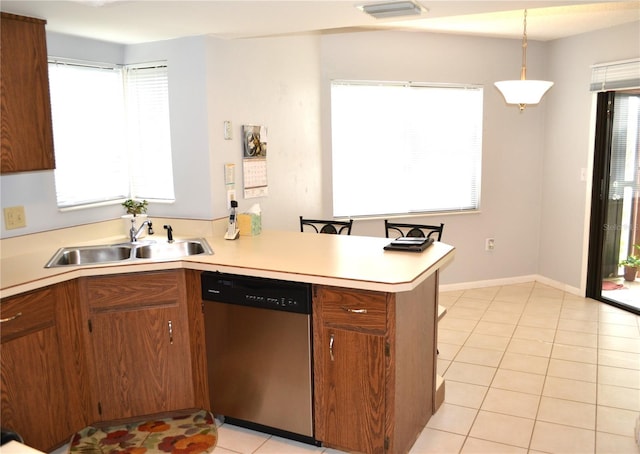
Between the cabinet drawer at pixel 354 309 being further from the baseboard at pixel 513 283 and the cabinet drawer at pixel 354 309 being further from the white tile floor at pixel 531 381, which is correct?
the baseboard at pixel 513 283

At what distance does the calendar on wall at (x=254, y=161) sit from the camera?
3.69 metres

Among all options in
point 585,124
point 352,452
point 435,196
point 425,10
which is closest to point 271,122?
point 425,10

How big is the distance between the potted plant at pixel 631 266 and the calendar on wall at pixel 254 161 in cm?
327

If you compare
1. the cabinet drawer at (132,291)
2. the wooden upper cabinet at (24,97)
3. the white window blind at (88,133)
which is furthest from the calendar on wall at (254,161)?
the wooden upper cabinet at (24,97)

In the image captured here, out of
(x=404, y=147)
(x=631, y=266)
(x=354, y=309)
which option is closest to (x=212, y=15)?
(x=354, y=309)

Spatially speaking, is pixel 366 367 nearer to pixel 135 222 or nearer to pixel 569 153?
pixel 135 222

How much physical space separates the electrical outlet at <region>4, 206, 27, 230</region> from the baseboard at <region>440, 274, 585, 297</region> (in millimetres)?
3757

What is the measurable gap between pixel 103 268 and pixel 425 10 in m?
2.04

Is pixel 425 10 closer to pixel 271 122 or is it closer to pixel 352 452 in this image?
pixel 271 122

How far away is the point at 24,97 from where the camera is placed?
2.70m

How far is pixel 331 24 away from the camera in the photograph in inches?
118

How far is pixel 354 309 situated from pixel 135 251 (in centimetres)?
145

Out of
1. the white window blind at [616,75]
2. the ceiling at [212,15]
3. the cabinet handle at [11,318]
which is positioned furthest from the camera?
the white window blind at [616,75]

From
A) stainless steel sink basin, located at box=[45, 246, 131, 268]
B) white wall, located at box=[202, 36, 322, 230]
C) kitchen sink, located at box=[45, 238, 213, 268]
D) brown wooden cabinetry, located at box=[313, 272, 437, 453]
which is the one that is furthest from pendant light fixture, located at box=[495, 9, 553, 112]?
stainless steel sink basin, located at box=[45, 246, 131, 268]
